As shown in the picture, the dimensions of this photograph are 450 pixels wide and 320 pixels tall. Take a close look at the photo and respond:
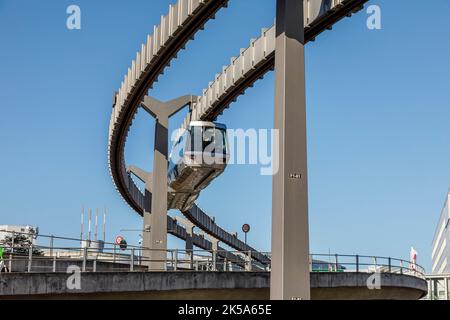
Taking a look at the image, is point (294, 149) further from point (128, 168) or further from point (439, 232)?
point (439, 232)

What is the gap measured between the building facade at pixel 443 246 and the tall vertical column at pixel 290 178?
7039 cm

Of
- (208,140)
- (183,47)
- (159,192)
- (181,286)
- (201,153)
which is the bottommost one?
(181,286)

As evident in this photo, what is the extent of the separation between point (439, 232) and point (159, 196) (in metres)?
81.9

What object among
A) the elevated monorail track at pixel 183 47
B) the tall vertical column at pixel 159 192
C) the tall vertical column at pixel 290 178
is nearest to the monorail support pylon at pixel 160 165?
the tall vertical column at pixel 159 192

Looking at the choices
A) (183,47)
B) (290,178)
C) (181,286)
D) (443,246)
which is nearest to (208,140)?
(183,47)

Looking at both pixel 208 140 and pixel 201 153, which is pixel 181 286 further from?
pixel 201 153

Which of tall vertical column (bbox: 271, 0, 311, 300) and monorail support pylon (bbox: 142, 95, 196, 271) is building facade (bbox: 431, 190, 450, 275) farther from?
tall vertical column (bbox: 271, 0, 311, 300)

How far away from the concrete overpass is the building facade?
5796 centimetres

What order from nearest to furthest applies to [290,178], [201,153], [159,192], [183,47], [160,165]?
[290,178], [183,47], [201,153], [159,192], [160,165]

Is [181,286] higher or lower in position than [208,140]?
lower

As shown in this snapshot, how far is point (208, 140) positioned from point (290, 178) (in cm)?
1821

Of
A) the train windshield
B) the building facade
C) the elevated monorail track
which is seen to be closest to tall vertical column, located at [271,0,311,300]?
the elevated monorail track

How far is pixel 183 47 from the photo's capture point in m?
27.0

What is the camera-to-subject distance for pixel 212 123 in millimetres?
34375
